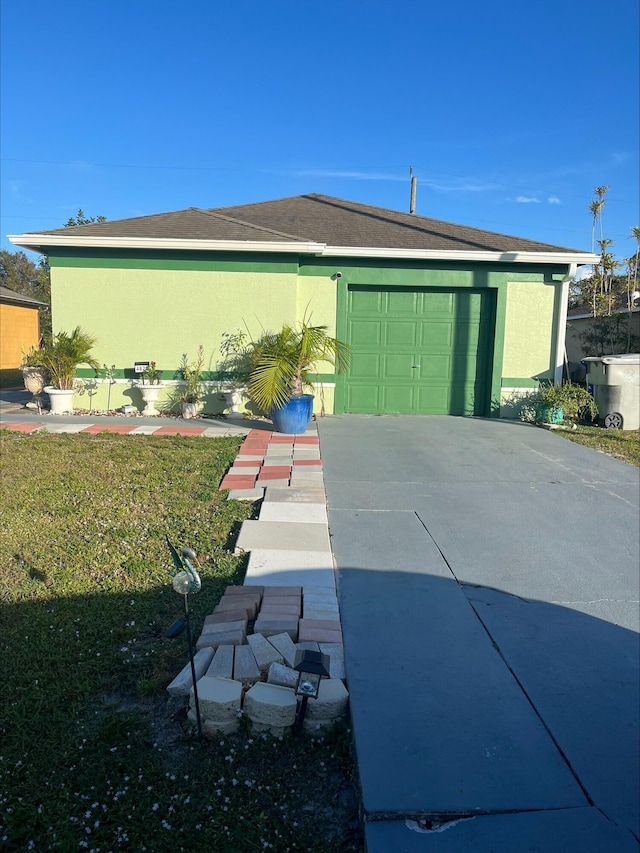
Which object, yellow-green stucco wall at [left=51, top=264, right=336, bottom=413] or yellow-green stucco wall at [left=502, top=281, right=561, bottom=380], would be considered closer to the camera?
yellow-green stucco wall at [left=51, top=264, right=336, bottom=413]

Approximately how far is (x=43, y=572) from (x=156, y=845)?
2.32m

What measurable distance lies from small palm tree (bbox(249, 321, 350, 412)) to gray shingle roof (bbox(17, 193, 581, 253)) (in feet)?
6.26

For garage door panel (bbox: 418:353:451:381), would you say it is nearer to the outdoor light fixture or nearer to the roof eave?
the roof eave

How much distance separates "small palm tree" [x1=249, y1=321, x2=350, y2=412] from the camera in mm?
8531

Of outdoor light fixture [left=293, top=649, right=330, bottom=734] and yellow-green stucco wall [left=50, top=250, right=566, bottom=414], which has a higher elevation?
yellow-green stucco wall [left=50, top=250, right=566, bottom=414]

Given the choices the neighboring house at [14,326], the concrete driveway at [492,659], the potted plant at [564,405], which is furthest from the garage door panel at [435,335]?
the neighboring house at [14,326]

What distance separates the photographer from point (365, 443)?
806cm

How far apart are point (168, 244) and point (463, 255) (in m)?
4.88

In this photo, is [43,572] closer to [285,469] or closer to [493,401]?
[285,469]

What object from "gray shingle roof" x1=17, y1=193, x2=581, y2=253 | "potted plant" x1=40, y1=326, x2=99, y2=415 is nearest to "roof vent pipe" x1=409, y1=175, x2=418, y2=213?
"gray shingle roof" x1=17, y1=193, x2=581, y2=253

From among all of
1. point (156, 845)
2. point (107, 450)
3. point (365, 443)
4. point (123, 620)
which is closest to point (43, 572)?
point (123, 620)

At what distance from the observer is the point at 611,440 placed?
8.59 m

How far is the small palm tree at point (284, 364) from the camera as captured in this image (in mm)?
8531

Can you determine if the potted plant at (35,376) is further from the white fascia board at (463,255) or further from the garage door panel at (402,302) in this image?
the garage door panel at (402,302)
